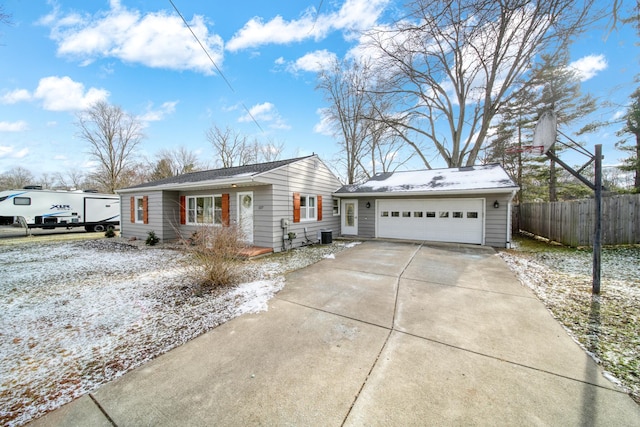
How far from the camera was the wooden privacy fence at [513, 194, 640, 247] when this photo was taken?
732cm

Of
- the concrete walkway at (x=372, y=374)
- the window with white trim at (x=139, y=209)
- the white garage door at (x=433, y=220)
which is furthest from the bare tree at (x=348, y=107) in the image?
the concrete walkway at (x=372, y=374)

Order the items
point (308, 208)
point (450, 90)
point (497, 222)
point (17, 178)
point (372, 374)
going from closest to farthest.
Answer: point (372, 374), point (497, 222), point (308, 208), point (450, 90), point (17, 178)

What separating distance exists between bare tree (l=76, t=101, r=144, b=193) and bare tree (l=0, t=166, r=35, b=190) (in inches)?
726

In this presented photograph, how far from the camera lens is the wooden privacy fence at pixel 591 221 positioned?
7324mm

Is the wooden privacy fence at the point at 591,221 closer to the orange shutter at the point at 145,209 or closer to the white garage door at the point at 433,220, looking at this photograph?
the white garage door at the point at 433,220

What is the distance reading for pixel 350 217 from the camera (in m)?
12.1

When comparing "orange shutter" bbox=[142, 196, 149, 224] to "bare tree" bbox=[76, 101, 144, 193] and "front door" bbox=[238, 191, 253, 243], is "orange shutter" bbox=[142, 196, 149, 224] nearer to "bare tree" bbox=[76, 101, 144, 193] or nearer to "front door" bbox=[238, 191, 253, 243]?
"front door" bbox=[238, 191, 253, 243]

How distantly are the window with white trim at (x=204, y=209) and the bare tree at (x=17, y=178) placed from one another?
Answer: 37.8m

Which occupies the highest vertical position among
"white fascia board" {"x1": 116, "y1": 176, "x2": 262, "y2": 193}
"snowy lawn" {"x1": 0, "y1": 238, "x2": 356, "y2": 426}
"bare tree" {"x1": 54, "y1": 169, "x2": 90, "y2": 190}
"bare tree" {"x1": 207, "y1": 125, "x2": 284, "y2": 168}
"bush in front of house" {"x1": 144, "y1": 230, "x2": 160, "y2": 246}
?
"bare tree" {"x1": 207, "y1": 125, "x2": 284, "y2": 168}

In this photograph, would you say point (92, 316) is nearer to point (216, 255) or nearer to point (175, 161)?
point (216, 255)

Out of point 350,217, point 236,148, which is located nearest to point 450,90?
point 350,217

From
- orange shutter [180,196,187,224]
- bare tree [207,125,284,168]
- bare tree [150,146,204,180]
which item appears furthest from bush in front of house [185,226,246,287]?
bare tree [150,146,204,180]

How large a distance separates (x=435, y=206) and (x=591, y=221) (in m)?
4.60

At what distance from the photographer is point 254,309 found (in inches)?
145
